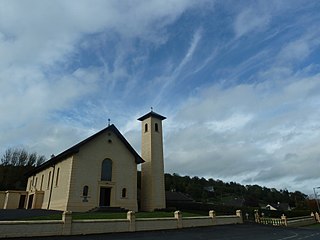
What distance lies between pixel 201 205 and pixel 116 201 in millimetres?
15126

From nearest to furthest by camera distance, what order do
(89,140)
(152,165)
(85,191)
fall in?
(85,191) → (89,140) → (152,165)

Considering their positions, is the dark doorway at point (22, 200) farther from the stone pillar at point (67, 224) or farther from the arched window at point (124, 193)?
the stone pillar at point (67, 224)

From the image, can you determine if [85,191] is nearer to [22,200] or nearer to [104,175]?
[104,175]

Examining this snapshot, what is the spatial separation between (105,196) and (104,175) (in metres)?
2.25

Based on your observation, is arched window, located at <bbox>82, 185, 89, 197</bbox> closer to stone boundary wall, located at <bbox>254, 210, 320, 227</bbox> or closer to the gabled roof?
the gabled roof

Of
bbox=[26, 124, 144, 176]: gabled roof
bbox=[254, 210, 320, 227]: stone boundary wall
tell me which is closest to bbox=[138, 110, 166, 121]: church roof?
bbox=[26, 124, 144, 176]: gabled roof

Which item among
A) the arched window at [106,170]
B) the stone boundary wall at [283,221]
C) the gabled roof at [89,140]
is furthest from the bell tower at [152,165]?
the stone boundary wall at [283,221]

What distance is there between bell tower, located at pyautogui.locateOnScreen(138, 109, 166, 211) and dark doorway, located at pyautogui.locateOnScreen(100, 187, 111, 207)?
5911 millimetres

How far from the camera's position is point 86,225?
16.4m

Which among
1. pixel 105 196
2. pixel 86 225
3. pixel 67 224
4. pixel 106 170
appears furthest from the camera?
pixel 106 170

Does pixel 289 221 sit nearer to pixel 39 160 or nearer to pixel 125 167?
pixel 125 167

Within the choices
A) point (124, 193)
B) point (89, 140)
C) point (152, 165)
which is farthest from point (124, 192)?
point (89, 140)

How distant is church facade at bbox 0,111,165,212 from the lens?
29.4 metres

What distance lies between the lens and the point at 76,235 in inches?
619
